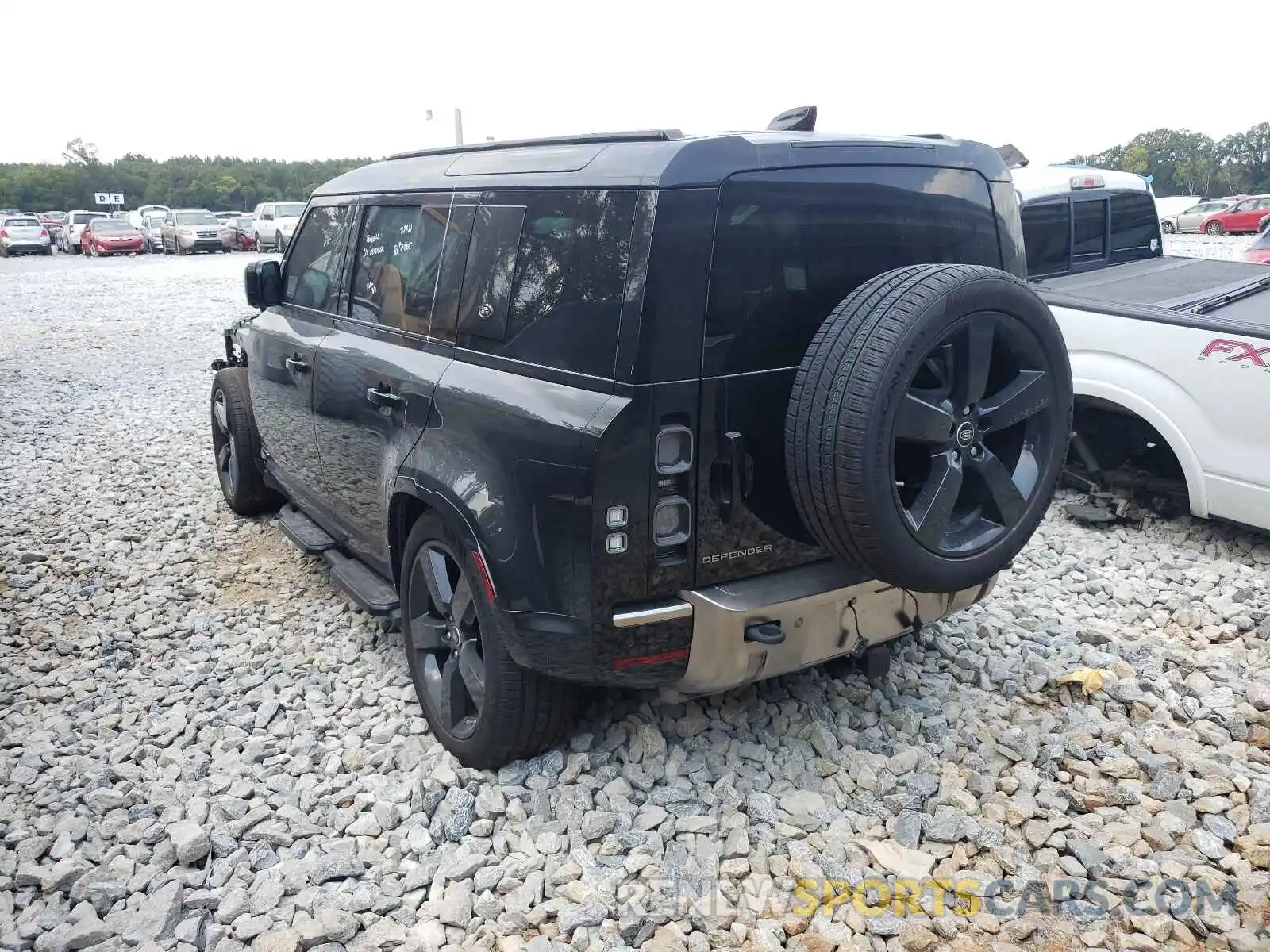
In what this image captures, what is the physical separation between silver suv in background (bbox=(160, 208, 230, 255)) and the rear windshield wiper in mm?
35637

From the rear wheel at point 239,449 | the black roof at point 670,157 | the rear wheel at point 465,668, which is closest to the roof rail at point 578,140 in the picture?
the black roof at point 670,157

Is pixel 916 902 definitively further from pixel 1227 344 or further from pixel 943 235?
pixel 1227 344

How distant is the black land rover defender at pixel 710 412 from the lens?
265 cm

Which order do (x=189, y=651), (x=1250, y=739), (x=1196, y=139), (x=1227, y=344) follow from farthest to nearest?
(x=1196, y=139), (x=1227, y=344), (x=189, y=651), (x=1250, y=739)

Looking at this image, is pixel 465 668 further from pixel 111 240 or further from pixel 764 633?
pixel 111 240

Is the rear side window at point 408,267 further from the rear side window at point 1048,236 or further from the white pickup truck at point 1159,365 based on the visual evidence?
the rear side window at point 1048,236

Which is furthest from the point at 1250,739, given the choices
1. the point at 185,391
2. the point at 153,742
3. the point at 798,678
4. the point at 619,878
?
the point at 185,391

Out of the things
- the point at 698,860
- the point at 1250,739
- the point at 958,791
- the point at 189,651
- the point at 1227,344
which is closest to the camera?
the point at 698,860

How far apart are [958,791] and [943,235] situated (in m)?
1.77

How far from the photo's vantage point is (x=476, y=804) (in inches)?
125

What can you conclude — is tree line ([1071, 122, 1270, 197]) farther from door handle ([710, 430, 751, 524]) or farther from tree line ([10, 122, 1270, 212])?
door handle ([710, 430, 751, 524])

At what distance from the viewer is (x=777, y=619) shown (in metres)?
2.90

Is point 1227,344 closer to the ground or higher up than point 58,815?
higher up

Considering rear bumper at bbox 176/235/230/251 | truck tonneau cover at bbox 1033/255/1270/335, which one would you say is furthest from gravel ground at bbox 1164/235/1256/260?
rear bumper at bbox 176/235/230/251
